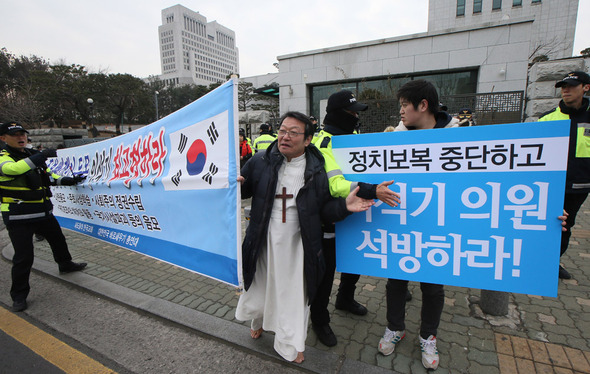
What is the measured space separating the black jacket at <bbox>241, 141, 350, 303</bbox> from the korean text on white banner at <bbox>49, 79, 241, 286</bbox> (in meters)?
0.12

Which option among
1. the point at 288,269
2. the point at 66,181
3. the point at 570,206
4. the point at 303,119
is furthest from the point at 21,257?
the point at 570,206

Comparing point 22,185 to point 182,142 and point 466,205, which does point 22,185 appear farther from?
point 466,205

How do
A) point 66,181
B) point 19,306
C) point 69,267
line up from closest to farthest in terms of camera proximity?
point 19,306
point 66,181
point 69,267

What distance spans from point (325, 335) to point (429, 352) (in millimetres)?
778

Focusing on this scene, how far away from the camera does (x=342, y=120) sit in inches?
94.0

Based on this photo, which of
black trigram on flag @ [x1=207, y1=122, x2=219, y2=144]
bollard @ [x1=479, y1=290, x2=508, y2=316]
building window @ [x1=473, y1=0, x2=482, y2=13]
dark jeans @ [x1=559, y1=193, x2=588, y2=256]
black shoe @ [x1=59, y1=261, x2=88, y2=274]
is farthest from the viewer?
building window @ [x1=473, y1=0, x2=482, y2=13]

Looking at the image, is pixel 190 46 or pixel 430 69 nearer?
pixel 430 69

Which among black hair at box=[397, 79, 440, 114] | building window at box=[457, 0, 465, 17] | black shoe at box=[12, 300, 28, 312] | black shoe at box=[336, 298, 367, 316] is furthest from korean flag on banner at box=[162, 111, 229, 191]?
building window at box=[457, 0, 465, 17]

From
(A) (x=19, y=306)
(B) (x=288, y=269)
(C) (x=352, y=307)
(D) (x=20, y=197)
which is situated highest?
(D) (x=20, y=197)

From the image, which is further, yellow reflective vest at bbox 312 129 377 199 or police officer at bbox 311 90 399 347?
police officer at bbox 311 90 399 347

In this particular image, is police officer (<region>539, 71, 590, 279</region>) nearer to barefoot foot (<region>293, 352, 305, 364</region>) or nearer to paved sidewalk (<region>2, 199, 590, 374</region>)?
paved sidewalk (<region>2, 199, 590, 374</region>)

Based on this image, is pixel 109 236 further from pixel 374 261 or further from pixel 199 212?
pixel 374 261

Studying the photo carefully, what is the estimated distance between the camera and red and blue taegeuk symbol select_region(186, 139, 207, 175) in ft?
7.39

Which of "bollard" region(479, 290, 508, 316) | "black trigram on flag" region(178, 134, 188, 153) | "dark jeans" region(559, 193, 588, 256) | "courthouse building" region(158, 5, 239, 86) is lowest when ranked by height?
"bollard" region(479, 290, 508, 316)
